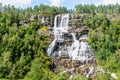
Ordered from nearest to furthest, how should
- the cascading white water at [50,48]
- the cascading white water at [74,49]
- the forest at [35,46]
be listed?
1. the forest at [35,46]
2. the cascading white water at [74,49]
3. the cascading white water at [50,48]

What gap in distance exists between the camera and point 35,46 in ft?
393

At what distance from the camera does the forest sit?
10700 centimetres

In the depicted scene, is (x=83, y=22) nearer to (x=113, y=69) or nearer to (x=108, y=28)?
(x=108, y=28)

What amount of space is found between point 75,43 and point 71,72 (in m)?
18.3

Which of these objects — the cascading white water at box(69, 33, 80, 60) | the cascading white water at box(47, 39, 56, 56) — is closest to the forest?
the cascading white water at box(47, 39, 56, 56)

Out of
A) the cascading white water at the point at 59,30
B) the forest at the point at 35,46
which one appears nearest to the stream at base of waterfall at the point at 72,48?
the cascading white water at the point at 59,30

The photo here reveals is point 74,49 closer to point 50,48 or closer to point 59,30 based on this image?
point 50,48

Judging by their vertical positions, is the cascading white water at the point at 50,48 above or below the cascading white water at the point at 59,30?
below

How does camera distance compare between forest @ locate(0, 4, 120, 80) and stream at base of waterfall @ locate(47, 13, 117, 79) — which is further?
stream at base of waterfall @ locate(47, 13, 117, 79)

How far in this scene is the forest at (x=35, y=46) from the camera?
107 metres

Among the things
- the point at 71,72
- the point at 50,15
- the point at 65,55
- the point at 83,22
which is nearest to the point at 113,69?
the point at 71,72

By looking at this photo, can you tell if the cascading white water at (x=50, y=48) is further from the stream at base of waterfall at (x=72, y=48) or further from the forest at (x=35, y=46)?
the forest at (x=35, y=46)

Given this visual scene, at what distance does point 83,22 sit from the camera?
136 meters

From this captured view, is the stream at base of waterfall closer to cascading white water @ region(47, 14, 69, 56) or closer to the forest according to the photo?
cascading white water @ region(47, 14, 69, 56)
